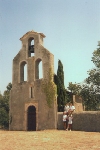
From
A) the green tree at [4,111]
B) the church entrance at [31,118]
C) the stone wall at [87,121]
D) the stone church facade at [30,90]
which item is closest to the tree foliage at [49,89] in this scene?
the stone church facade at [30,90]

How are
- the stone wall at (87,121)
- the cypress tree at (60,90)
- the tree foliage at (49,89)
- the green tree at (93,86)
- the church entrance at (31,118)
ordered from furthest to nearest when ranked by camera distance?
the green tree at (93,86), the church entrance at (31,118), the cypress tree at (60,90), the tree foliage at (49,89), the stone wall at (87,121)

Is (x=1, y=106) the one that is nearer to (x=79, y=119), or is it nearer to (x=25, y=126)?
(x=25, y=126)

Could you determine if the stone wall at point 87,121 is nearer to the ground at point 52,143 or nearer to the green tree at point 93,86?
the ground at point 52,143

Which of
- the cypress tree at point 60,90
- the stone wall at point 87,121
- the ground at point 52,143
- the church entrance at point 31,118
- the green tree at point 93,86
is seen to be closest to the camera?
the ground at point 52,143

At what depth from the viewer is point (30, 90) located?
2242 cm

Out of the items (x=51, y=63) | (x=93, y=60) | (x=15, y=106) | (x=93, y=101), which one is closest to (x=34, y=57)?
(x=51, y=63)

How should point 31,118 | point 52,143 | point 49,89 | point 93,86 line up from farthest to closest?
point 93,86
point 31,118
point 49,89
point 52,143

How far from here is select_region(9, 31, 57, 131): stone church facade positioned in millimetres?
21141

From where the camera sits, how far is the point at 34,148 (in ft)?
29.0

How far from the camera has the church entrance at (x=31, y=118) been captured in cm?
2212

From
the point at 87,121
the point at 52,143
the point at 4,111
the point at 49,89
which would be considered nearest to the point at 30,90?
the point at 49,89

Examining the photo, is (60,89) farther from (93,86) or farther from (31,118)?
(93,86)

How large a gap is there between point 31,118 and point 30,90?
3.20 meters

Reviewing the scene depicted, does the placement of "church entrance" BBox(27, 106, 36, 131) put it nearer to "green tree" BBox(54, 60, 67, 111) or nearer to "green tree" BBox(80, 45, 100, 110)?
"green tree" BBox(54, 60, 67, 111)
